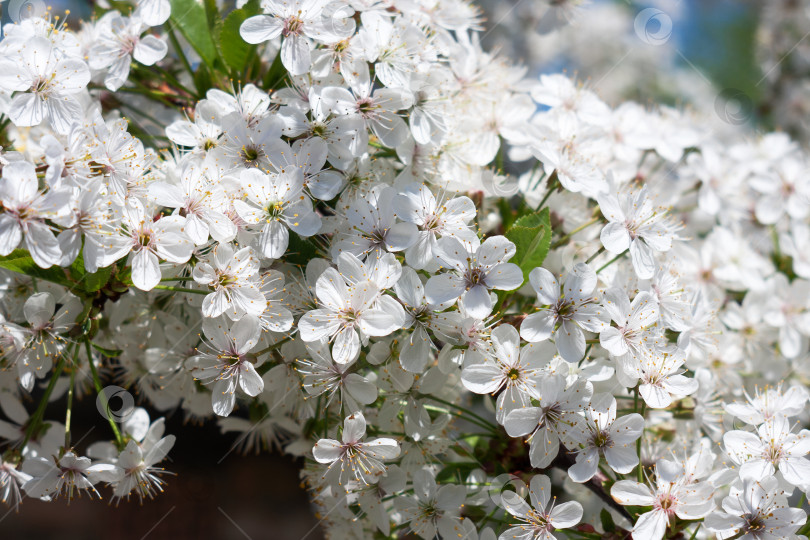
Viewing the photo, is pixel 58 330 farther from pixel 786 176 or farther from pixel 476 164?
pixel 786 176

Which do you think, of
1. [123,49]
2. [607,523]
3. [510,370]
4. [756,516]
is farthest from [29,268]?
[756,516]

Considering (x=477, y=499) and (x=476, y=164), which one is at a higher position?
(x=476, y=164)

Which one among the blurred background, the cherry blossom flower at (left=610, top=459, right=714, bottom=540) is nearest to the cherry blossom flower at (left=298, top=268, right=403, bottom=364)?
the cherry blossom flower at (left=610, top=459, right=714, bottom=540)

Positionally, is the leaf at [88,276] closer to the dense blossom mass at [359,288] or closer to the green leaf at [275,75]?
the dense blossom mass at [359,288]

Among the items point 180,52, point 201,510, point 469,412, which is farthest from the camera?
point 201,510

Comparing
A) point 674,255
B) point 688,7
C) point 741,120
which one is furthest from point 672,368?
point 688,7

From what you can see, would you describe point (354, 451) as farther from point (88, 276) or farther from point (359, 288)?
point (88, 276)
